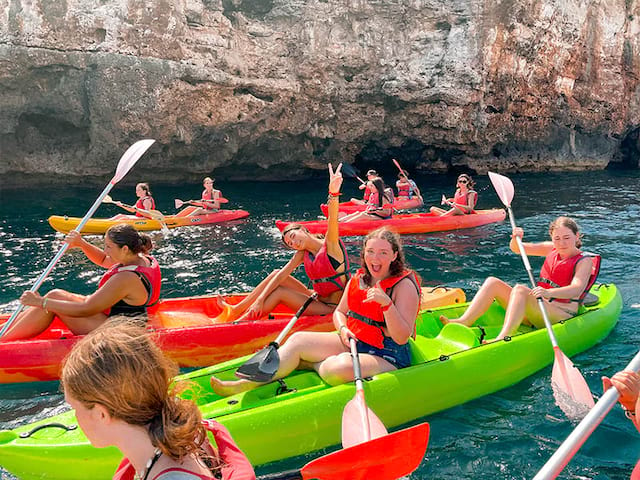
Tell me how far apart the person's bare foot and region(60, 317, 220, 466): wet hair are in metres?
2.54

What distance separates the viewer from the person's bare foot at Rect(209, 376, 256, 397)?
4.07 meters

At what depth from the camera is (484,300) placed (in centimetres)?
542

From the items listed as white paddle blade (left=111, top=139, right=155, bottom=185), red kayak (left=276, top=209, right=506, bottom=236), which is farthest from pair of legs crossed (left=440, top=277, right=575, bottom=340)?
red kayak (left=276, top=209, right=506, bottom=236)

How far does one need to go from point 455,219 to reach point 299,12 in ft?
31.4

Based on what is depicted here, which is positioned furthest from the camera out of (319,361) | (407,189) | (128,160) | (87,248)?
(407,189)

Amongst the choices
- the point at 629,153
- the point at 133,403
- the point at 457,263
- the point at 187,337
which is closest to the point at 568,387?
the point at 187,337

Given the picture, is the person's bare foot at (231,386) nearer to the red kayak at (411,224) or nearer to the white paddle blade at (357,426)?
the white paddle blade at (357,426)

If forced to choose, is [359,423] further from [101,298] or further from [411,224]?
[411,224]

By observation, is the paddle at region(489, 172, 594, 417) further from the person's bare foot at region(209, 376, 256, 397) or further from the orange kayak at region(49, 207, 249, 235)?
the orange kayak at region(49, 207, 249, 235)

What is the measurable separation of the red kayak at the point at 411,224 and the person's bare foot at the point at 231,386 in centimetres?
643

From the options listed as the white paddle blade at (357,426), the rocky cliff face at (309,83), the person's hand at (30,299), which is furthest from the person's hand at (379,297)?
the rocky cliff face at (309,83)

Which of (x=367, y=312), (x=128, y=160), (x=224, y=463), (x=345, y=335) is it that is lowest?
(x=345, y=335)

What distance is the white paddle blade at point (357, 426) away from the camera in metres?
3.30

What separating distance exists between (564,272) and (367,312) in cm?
254
